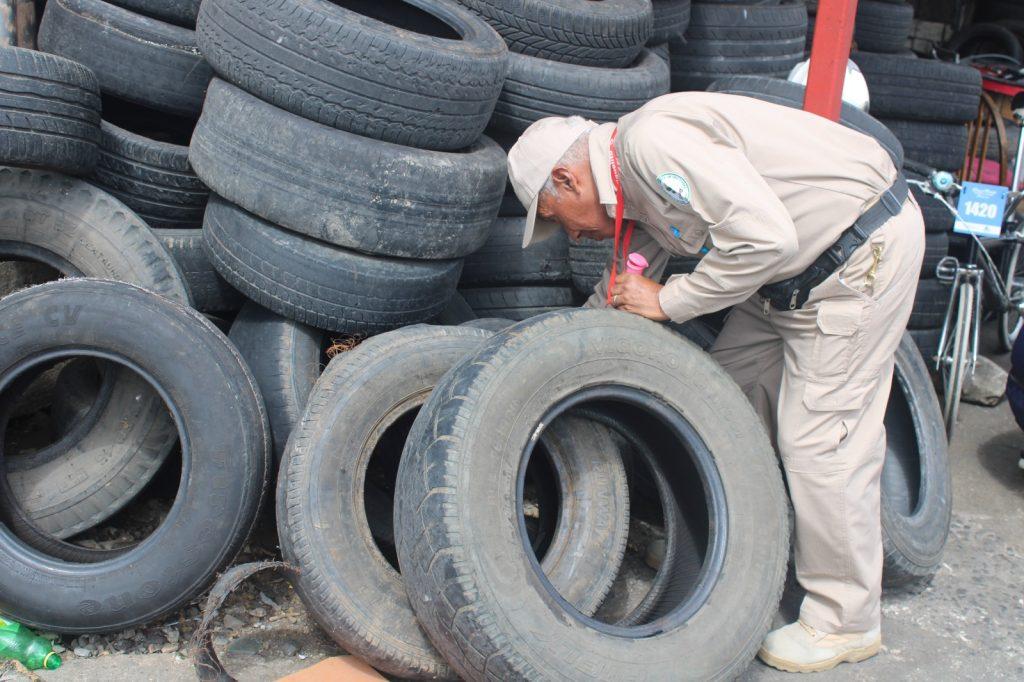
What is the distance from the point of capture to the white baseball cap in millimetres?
3107

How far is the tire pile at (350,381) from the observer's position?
9.34 ft

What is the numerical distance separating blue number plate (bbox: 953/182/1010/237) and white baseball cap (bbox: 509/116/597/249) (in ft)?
9.55

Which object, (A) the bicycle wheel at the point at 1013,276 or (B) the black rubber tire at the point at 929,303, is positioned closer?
(B) the black rubber tire at the point at 929,303

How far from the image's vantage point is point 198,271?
12.8 ft

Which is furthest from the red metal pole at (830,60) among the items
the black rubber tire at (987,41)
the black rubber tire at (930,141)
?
the black rubber tire at (987,41)

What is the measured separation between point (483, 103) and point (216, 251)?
43.9 inches

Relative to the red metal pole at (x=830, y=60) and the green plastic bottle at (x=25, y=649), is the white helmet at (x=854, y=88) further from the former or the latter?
the green plastic bottle at (x=25, y=649)

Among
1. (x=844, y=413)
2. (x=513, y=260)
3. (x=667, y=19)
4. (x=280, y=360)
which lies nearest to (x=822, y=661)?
(x=844, y=413)

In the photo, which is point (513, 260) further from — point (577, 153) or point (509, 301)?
point (577, 153)

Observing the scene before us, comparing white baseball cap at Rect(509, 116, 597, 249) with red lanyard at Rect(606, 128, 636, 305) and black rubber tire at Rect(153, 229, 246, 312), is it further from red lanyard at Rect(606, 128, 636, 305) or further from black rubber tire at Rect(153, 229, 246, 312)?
black rubber tire at Rect(153, 229, 246, 312)

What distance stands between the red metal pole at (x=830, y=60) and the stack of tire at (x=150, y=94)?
8.03 feet

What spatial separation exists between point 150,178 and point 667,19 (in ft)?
8.71

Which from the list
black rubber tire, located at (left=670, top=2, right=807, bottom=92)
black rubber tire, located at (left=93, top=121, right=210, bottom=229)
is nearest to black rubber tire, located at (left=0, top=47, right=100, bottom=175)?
black rubber tire, located at (left=93, top=121, right=210, bottom=229)

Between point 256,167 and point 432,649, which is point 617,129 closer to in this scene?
point 256,167
